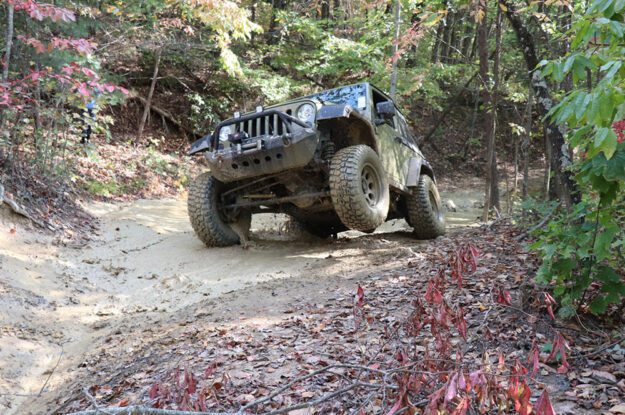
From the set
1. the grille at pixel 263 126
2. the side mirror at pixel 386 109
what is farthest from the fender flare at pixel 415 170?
the grille at pixel 263 126

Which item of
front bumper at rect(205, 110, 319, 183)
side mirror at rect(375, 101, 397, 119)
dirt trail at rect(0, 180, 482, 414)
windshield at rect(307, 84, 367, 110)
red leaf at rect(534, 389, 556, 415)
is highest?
windshield at rect(307, 84, 367, 110)

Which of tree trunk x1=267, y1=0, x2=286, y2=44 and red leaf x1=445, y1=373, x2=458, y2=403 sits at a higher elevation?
tree trunk x1=267, y1=0, x2=286, y2=44

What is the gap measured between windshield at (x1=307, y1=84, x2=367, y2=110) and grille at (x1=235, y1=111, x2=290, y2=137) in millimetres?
1124

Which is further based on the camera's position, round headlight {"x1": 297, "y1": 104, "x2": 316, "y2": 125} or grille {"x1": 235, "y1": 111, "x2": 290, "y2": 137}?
round headlight {"x1": 297, "y1": 104, "x2": 316, "y2": 125}

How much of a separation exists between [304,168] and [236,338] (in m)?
3.03

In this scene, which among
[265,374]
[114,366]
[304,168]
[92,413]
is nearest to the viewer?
[92,413]

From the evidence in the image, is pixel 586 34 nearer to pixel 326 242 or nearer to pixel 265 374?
pixel 265 374

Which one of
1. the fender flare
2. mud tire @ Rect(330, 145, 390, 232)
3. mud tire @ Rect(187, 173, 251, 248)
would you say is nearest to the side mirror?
mud tire @ Rect(330, 145, 390, 232)

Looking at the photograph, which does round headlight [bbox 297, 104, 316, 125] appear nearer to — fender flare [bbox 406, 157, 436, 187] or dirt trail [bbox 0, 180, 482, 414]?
dirt trail [bbox 0, 180, 482, 414]

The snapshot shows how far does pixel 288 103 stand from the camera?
651 centimetres

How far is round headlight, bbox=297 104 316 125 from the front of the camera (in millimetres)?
6150

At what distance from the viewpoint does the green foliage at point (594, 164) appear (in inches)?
82.0

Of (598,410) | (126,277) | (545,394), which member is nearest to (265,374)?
(598,410)

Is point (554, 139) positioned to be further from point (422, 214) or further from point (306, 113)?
point (306, 113)
